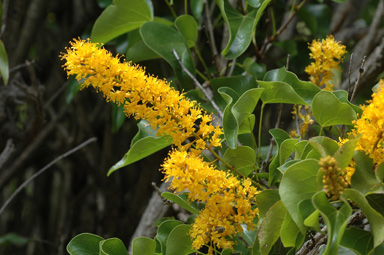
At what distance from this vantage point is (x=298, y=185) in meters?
0.48

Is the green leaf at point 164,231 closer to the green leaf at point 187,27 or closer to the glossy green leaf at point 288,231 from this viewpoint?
the glossy green leaf at point 288,231

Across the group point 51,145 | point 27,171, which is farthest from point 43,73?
point 27,171

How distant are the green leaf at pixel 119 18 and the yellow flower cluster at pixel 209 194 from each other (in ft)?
1.36

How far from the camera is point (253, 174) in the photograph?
685 millimetres

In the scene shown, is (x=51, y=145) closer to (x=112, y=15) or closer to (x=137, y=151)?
(x=112, y=15)

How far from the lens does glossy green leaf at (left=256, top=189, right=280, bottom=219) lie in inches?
21.4

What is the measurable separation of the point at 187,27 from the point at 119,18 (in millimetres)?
125

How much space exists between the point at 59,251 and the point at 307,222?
931 mm

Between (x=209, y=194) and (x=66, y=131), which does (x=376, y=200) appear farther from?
(x=66, y=131)

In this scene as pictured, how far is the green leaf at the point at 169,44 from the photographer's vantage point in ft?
2.74

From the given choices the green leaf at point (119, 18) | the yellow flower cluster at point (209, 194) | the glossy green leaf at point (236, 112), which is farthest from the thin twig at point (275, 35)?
the yellow flower cluster at point (209, 194)

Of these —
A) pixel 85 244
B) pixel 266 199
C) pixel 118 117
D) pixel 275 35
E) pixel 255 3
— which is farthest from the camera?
pixel 118 117

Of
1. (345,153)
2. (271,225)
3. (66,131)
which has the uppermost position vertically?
(345,153)

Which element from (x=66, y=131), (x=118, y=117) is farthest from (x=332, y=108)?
(x=66, y=131)
